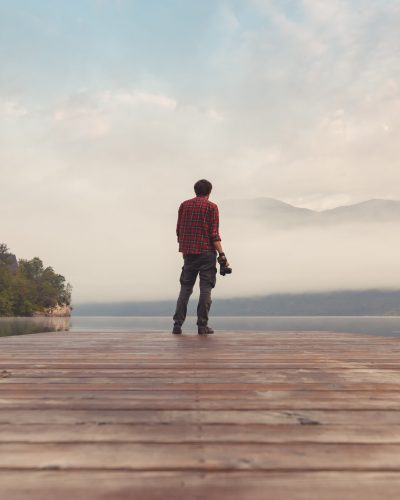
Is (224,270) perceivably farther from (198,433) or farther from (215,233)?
(198,433)

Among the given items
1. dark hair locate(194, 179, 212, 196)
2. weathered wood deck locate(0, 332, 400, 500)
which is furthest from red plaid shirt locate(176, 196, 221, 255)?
weathered wood deck locate(0, 332, 400, 500)

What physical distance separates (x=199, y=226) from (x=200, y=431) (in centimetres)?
646

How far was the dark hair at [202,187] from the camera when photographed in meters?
8.64

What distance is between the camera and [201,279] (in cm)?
864

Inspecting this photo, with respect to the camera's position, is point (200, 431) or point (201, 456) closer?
point (201, 456)

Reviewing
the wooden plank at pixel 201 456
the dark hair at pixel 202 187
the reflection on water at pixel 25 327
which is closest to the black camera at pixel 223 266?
the dark hair at pixel 202 187

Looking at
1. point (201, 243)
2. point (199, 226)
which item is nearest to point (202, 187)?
point (199, 226)

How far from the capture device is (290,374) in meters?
3.77

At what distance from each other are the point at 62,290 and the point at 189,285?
128 m

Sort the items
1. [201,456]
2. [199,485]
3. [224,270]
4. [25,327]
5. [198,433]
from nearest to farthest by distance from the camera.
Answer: [199,485] → [201,456] → [198,433] → [224,270] → [25,327]

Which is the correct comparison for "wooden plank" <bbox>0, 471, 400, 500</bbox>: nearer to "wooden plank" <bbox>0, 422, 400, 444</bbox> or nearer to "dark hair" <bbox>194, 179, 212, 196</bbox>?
"wooden plank" <bbox>0, 422, 400, 444</bbox>

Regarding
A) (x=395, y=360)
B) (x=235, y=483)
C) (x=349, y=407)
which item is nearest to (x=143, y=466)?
(x=235, y=483)

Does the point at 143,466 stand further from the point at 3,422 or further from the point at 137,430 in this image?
the point at 3,422

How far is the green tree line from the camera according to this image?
10250 cm
